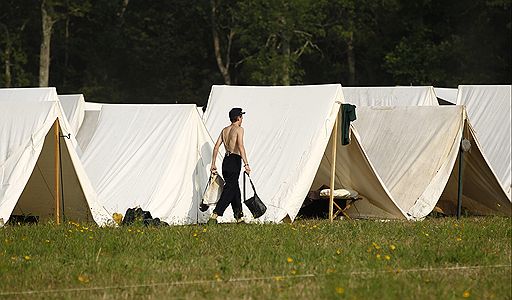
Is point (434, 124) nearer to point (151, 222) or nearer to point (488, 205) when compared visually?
point (488, 205)

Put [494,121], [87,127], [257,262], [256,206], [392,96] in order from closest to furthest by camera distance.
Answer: [257,262], [256,206], [87,127], [494,121], [392,96]

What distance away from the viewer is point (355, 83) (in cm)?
4453

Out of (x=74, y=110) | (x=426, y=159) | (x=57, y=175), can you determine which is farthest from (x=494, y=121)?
(x=57, y=175)

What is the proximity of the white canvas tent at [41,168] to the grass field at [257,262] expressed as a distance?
63 cm

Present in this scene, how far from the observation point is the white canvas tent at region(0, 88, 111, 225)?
1366 centimetres

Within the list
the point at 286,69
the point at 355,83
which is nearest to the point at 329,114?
the point at 286,69

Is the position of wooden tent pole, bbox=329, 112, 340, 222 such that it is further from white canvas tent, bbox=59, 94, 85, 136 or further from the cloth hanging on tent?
white canvas tent, bbox=59, 94, 85, 136

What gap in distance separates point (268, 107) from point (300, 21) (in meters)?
26.3

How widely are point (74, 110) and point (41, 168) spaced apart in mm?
4406

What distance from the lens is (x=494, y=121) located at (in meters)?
18.8

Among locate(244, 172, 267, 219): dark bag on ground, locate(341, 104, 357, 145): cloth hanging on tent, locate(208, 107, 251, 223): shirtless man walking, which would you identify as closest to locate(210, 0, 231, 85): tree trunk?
locate(341, 104, 357, 145): cloth hanging on tent

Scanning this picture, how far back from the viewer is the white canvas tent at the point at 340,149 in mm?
15070

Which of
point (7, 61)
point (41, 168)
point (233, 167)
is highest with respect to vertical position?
point (7, 61)

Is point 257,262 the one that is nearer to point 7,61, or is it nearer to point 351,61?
point 7,61
